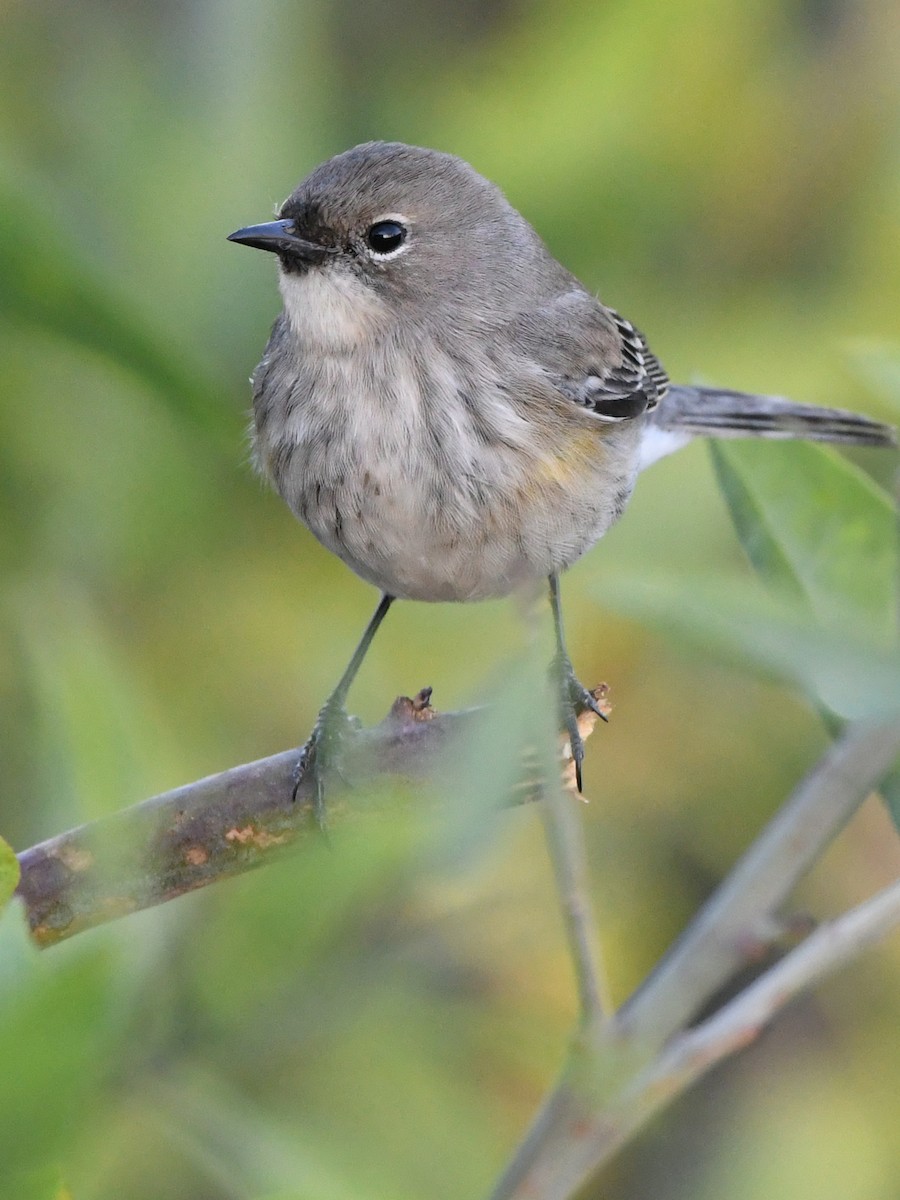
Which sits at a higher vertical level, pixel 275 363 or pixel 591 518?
pixel 275 363

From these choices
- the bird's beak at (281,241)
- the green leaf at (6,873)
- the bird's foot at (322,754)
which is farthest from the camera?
the bird's beak at (281,241)

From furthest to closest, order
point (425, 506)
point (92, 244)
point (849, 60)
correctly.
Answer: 1. point (849, 60)
2. point (92, 244)
3. point (425, 506)

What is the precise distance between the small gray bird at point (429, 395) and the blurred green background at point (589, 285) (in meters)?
0.17

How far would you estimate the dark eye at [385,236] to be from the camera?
8.80 feet

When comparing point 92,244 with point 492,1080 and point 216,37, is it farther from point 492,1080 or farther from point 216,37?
point 492,1080

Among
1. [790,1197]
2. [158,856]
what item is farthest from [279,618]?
[158,856]

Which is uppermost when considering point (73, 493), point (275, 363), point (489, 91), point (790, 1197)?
point (489, 91)

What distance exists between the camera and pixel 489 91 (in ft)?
11.1

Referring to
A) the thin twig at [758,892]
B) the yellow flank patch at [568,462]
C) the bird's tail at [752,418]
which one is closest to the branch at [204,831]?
the thin twig at [758,892]

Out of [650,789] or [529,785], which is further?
[650,789]

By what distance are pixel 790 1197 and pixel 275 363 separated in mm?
1822

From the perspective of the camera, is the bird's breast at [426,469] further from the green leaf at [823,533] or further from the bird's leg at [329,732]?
the green leaf at [823,533]

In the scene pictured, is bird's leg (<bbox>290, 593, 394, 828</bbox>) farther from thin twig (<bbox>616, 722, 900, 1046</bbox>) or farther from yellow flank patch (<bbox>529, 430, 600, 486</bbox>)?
yellow flank patch (<bbox>529, 430, 600, 486</bbox>)

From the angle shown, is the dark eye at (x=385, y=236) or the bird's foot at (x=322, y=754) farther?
the dark eye at (x=385, y=236)
